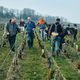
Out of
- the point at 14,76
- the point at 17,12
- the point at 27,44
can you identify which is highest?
the point at 14,76

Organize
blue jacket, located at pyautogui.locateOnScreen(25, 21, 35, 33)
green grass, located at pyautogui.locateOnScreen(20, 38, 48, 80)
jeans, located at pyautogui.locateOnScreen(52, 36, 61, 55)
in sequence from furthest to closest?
blue jacket, located at pyautogui.locateOnScreen(25, 21, 35, 33)
jeans, located at pyautogui.locateOnScreen(52, 36, 61, 55)
green grass, located at pyautogui.locateOnScreen(20, 38, 48, 80)

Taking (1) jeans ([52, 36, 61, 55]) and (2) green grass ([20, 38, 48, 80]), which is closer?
(2) green grass ([20, 38, 48, 80])

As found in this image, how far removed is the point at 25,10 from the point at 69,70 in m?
85.3

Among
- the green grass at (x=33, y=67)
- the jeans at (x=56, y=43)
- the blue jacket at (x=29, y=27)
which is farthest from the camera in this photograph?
the blue jacket at (x=29, y=27)

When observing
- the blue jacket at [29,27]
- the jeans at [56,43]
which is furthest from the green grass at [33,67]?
the blue jacket at [29,27]

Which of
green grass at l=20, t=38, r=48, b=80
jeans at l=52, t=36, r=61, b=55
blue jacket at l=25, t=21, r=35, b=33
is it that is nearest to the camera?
green grass at l=20, t=38, r=48, b=80

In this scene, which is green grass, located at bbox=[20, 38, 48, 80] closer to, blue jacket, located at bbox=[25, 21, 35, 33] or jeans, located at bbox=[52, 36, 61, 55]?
jeans, located at bbox=[52, 36, 61, 55]

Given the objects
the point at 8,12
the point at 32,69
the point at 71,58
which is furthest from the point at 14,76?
the point at 8,12

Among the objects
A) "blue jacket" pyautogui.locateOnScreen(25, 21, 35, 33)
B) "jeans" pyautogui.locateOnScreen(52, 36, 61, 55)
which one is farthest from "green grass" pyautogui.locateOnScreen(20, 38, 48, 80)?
"blue jacket" pyautogui.locateOnScreen(25, 21, 35, 33)

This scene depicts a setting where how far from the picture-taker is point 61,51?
1762cm

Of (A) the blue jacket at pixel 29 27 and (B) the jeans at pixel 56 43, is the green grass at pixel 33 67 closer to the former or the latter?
(B) the jeans at pixel 56 43

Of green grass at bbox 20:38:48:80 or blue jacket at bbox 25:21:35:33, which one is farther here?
blue jacket at bbox 25:21:35:33

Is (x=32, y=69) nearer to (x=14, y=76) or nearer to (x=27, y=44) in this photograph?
(x=14, y=76)

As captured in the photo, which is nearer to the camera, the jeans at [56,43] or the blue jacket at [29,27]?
the jeans at [56,43]
